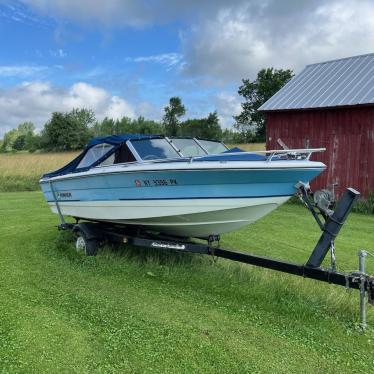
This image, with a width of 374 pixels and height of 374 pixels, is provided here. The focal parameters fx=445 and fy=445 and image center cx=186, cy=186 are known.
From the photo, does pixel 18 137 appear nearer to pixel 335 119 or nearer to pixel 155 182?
pixel 335 119

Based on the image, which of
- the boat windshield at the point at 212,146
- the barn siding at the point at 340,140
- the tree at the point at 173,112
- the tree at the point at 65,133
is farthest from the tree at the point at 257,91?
the boat windshield at the point at 212,146

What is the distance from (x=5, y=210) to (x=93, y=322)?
9615 mm

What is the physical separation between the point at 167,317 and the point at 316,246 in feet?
5.75

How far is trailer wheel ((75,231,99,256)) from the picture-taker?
6867 millimetres

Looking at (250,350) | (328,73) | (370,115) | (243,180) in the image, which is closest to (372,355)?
(250,350)

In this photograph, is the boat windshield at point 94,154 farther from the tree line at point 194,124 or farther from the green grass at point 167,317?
the tree line at point 194,124

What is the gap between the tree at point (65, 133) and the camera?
6028 centimetres

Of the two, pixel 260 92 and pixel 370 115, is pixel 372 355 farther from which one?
pixel 260 92

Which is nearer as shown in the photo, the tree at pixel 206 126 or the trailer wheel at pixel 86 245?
the trailer wheel at pixel 86 245

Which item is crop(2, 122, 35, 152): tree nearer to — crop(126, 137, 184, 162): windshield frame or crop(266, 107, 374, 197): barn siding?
crop(266, 107, 374, 197): barn siding

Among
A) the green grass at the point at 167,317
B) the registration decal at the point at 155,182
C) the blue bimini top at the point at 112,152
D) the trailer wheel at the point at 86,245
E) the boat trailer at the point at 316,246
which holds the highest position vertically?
the blue bimini top at the point at 112,152

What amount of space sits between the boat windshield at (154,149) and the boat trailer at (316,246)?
1.19 m

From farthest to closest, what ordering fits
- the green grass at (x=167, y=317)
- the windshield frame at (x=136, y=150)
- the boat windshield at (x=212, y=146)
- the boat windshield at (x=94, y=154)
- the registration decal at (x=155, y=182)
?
the boat windshield at (x=212, y=146) < the boat windshield at (x=94, y=154) < the windshield frame at (x=136, y=150) < the registration decal at (x=155, y=182) < the green grass at (x=167, y=317)

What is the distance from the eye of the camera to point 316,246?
478 centimetres
